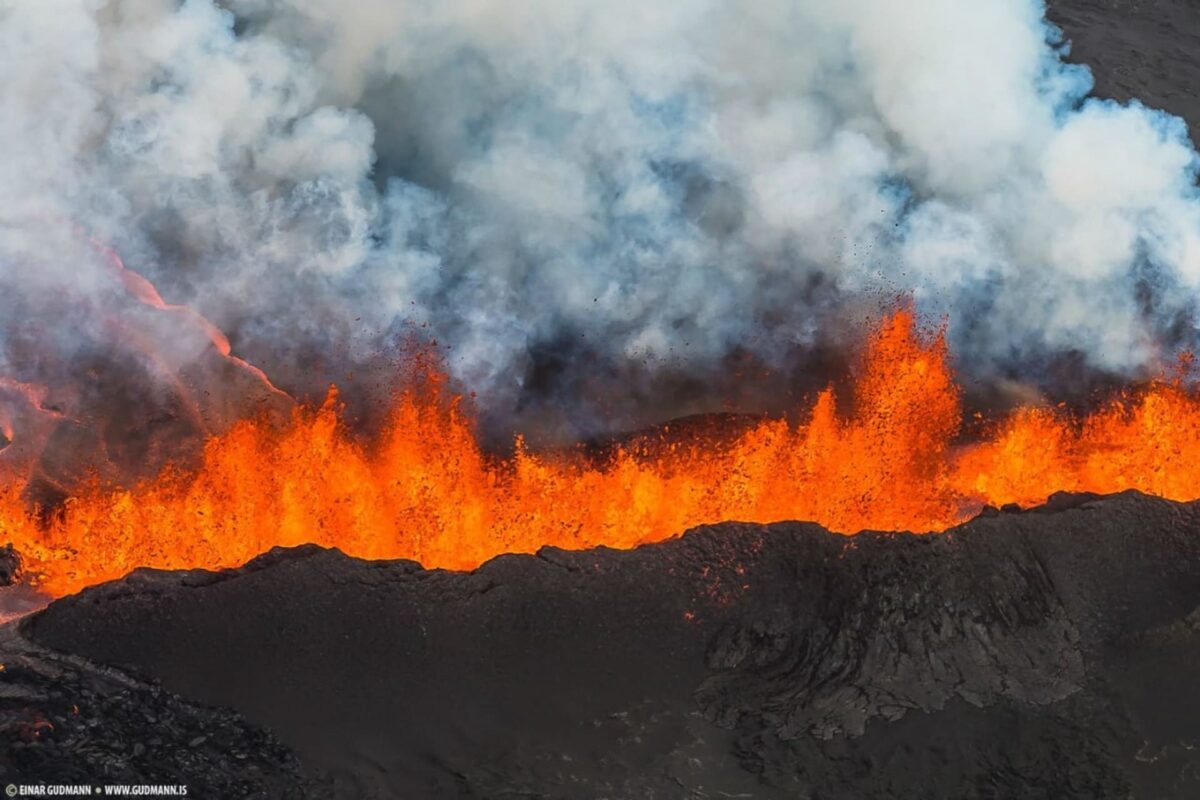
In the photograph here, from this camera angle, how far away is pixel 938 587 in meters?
15.1

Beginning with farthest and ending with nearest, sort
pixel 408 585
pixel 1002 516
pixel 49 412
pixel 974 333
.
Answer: pixel 974 333 < pixel 49 412 < pixel 1002 516 < pixel 408 585

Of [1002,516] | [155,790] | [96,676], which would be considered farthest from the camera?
[1002,516]

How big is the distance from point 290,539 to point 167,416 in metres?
2.71

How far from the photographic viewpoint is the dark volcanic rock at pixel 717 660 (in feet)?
44.5

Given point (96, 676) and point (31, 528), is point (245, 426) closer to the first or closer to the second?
point (31, 528)

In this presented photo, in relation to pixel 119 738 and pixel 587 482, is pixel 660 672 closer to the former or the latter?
pixel 587 482

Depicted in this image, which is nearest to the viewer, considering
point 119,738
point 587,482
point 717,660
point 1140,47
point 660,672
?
point 119,738

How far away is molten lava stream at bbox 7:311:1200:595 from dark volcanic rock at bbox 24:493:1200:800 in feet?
5.37

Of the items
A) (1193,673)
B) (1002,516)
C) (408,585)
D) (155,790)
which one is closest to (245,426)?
(408,585)

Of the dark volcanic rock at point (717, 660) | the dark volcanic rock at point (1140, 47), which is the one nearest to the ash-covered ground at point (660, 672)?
the dark volcanic rock at point (717, 660)

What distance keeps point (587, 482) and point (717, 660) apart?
3.75 meters

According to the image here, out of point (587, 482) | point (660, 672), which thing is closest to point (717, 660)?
point (660, 672)

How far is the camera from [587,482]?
57.3 ft

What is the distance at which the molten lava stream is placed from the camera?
54.5ft
